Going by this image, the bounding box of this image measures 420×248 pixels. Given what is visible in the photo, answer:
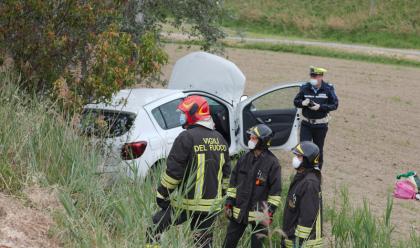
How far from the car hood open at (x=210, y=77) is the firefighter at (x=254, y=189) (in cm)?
454

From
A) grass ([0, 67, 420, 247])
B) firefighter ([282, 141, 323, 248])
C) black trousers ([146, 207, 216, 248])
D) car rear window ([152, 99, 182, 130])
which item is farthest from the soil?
car rear window ([152, 99, 182, 130])

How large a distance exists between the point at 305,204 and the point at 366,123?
1060 centimetres

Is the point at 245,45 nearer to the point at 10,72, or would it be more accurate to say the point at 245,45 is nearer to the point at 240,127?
the point at 240,127

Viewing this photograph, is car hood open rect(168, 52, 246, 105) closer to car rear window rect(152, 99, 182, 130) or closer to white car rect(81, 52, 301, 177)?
white car rect(81, 52, 301, 177)

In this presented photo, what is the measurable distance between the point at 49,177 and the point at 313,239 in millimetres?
2361

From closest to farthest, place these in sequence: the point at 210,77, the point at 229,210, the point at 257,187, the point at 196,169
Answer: the point at 196,169 → the point at 257,187 → the point at 229,210 → the point at 210,77

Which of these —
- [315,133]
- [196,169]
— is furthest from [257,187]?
[315,133]

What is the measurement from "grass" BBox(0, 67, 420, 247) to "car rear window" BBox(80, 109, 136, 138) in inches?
9.8

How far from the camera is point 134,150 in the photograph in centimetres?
926

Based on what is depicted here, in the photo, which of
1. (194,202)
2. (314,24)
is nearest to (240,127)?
(194,202)

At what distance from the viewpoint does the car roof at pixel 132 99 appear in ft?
30.8

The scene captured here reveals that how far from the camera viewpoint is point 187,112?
6.82m

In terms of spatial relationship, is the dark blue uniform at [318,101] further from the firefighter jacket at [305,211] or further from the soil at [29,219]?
the soil at [29,219]

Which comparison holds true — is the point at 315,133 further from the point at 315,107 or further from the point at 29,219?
the point at 29,219
